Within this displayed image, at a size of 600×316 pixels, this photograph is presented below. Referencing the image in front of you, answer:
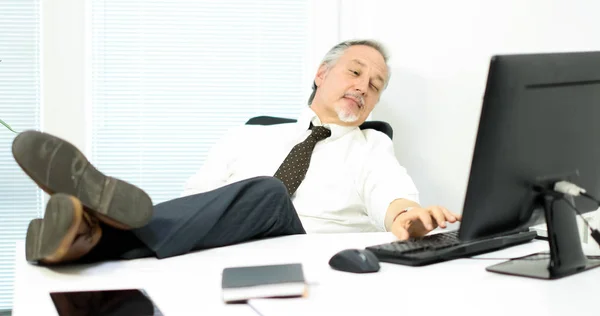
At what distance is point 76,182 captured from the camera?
1.49 meters

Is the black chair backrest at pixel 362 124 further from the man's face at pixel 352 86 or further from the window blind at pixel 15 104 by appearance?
the window blind at pixel 15 104

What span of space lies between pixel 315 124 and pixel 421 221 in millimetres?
983

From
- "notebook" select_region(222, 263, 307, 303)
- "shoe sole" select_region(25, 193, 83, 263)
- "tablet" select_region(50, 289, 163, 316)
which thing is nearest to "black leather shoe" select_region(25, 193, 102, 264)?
"shoe sole" select_region(25, 193, 83, 263)

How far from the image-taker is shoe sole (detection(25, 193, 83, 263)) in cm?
134

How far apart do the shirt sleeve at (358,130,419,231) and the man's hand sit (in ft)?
1.49

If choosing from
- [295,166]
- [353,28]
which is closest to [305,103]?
[353,28]

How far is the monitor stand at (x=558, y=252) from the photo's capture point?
4.76 feet

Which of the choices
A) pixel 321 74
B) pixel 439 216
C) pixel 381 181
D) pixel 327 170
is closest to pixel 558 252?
pixel 439 216

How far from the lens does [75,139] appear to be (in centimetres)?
289

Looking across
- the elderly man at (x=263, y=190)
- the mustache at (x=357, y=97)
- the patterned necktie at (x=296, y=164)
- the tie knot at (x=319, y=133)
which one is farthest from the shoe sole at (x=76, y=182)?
the mustache at (x=357, y=97)

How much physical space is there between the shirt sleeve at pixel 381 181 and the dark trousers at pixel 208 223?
1.95 feet

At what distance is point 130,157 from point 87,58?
1.31 feet

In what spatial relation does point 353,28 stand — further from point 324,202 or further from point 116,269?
point 116,269

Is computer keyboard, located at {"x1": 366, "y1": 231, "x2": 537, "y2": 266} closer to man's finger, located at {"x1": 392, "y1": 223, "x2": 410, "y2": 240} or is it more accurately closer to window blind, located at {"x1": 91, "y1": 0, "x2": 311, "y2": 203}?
man's finger, located at {"x1": 392, "y1": 223, "x2": 410, "y2": 240}
